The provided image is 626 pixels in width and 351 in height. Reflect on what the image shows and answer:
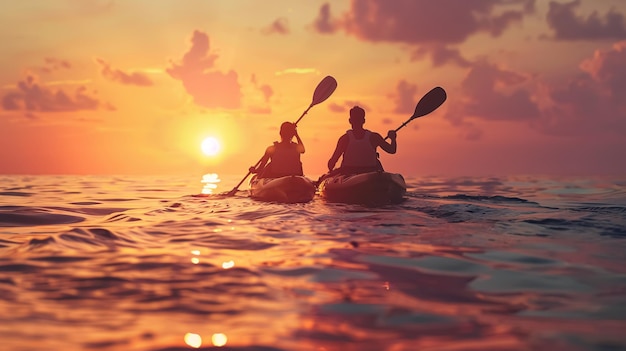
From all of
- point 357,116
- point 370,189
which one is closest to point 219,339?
point 370,189

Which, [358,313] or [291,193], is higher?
[291,193]

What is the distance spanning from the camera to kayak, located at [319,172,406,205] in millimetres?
12875

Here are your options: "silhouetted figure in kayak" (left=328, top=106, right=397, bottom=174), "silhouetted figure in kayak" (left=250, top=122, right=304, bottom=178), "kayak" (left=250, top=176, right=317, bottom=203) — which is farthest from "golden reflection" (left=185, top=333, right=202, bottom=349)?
"silhouetted figure in kayak" (left=250, top=122, right=304, bottom=178)

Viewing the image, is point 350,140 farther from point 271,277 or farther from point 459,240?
point 271,277

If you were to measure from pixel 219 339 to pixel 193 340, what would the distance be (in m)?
0.17

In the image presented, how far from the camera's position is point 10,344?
131 inches

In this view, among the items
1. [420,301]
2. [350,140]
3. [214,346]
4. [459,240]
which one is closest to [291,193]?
[350,140]

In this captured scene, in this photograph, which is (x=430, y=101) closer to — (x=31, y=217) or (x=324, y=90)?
(x=324, y=90)

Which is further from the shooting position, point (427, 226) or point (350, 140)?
point (350, 140)

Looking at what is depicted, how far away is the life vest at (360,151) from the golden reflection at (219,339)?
35.3 ft

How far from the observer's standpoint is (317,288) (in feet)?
15.5

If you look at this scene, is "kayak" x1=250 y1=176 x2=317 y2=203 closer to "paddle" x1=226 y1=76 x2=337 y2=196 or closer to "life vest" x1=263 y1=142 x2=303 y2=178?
"life vest" x1=263 y1=142 x2=303 y2=178

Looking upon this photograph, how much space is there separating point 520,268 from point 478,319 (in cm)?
207

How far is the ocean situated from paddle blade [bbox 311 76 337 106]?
426 inches
